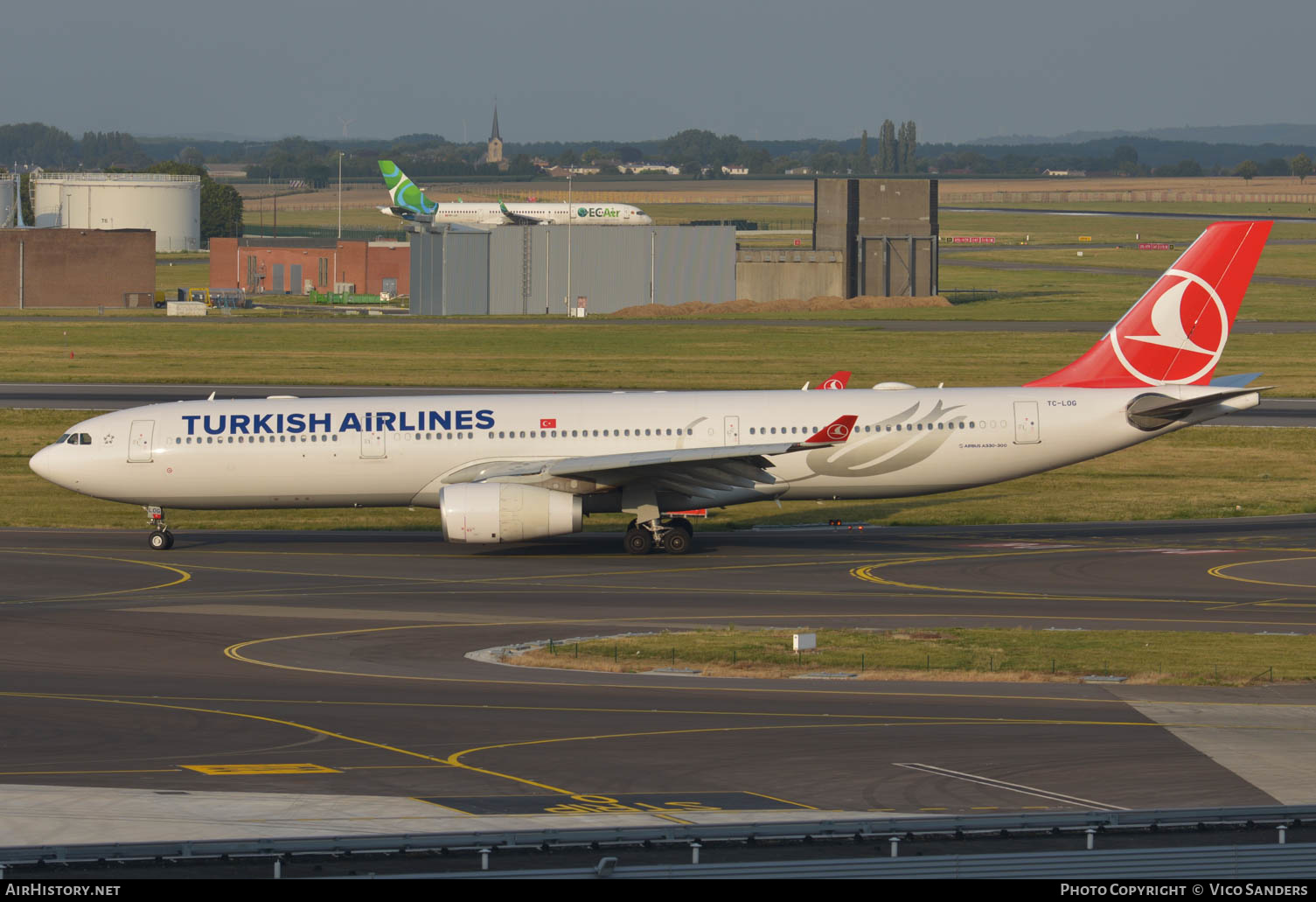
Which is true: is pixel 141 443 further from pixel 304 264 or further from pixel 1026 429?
pixel 304 264

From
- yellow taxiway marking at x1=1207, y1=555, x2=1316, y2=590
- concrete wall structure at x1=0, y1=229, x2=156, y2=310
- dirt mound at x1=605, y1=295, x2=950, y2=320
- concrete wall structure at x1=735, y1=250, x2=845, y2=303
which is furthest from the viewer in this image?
concrete wall structure at x1=0, y1=229, x2=156, y2=310

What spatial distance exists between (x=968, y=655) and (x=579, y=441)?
53.5 ft

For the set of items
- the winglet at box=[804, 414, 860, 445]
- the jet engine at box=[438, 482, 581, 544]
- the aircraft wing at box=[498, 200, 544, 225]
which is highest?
the aircraft wing at box=[498, 200, 544, 225]

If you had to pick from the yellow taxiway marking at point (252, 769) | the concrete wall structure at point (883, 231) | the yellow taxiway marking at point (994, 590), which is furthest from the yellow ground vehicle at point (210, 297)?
the yellow taxiway marking at point (252, 769)

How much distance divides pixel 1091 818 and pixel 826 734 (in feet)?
25.5

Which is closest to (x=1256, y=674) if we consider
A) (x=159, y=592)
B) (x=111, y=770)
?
(x=111, y=770)

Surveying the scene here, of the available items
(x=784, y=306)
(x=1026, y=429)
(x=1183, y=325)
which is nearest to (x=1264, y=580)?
(x=1026, y=429)

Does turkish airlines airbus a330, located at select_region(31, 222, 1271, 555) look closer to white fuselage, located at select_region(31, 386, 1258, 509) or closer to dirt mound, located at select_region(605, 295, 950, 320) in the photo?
white fuselage, located at select_region(31, 386, 1258, 509)

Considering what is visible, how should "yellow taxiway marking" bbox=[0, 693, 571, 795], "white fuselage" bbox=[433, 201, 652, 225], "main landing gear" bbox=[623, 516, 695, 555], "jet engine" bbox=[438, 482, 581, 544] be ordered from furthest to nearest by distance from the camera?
"white fuselage" bbox=[433, 201, 652, 225]
"main landing gear" bbox=[623, 516, 695, 555]
"jet engine" bbox=[438, 482, 581, 544]
"yellow taxiway marking" bbox=[0, 693, 571, 795]

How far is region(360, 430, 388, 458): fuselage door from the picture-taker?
43.1m

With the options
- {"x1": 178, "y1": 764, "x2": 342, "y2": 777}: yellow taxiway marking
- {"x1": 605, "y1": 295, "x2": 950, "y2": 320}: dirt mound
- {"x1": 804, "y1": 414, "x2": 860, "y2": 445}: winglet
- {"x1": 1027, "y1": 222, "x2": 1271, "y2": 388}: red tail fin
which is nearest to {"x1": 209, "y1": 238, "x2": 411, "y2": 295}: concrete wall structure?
{"x1": 605, "y1": 295, "x2": 950, "y2": 320}: dirt mound

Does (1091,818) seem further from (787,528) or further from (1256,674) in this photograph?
(787,528)

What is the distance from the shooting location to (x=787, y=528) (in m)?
48.0

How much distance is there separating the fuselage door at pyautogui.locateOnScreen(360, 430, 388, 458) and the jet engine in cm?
307
